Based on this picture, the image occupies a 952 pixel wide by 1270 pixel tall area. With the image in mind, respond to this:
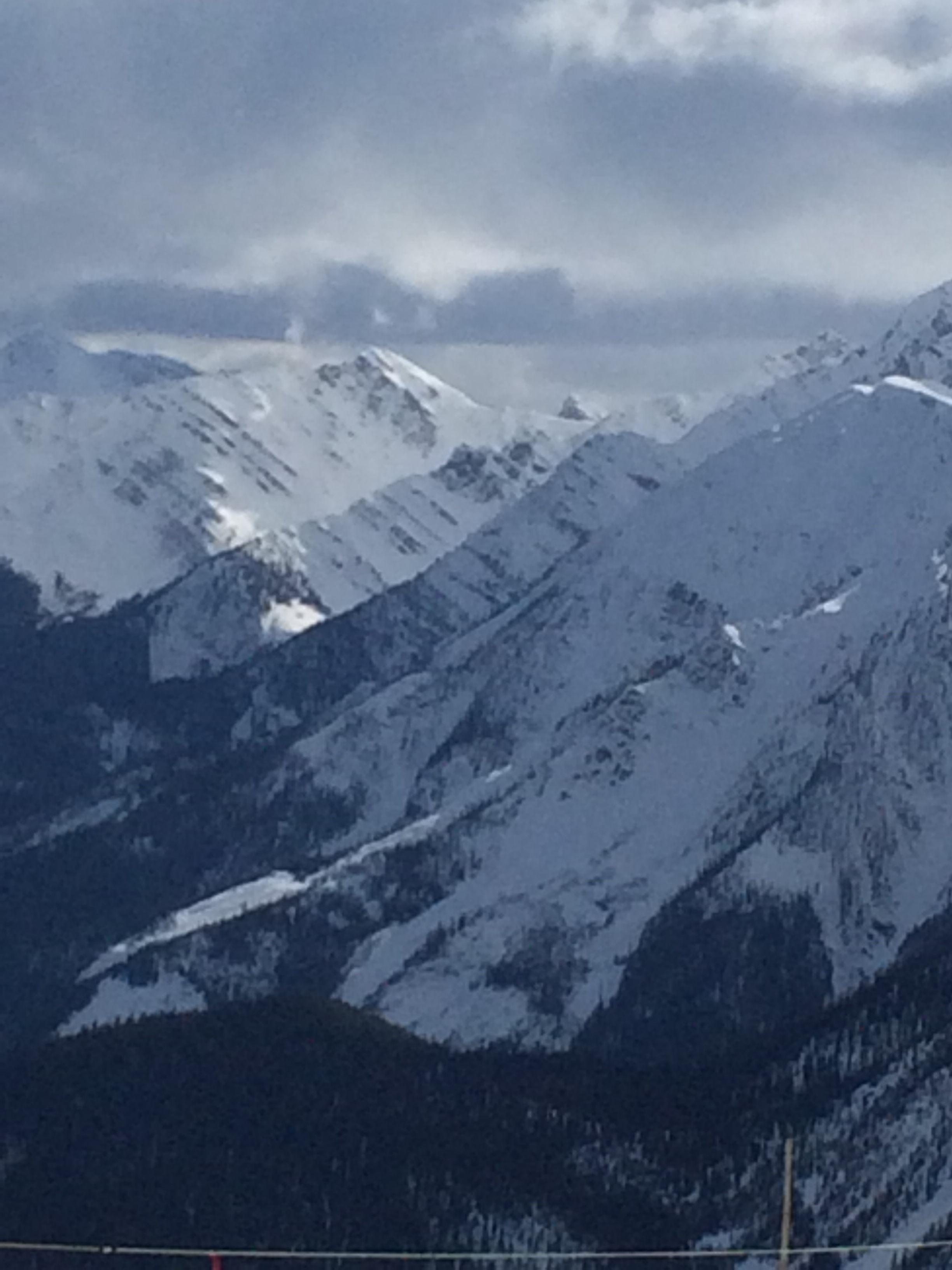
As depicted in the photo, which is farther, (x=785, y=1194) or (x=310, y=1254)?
(x=310, y=1254)

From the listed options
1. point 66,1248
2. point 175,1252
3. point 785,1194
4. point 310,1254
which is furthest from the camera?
point 66,1248

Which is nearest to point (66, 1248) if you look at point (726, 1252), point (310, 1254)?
point (310, 1254)

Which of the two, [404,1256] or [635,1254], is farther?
[635,1254]

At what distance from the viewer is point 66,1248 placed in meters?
188

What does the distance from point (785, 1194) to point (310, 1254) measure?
7019 cm

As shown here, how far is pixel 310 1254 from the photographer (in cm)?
17512

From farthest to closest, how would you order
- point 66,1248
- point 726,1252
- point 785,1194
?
point 66,1248
point 726,1252
point 785,1194

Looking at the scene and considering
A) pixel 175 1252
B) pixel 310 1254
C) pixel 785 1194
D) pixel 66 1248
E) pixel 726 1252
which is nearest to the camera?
pixel 785 1194

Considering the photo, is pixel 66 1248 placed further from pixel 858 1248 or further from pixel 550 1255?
pixel 858 1248

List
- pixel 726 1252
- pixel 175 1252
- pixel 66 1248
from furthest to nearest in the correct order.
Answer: pixel 66 1248
pixel 175 1252
pixel 726 1252

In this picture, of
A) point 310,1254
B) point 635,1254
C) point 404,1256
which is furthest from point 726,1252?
point 635,1254

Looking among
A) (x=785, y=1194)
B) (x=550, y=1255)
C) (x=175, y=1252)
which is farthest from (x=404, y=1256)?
(x=785, y=1194)

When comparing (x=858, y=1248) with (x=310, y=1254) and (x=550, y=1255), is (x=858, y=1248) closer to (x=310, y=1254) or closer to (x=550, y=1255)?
(x=550, y=1255)

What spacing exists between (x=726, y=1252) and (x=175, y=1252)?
2897cm
